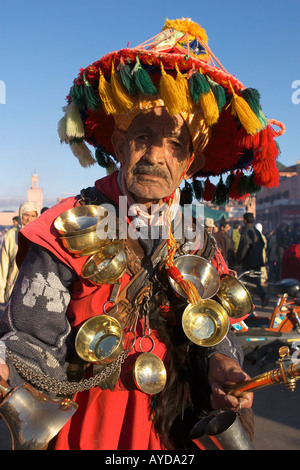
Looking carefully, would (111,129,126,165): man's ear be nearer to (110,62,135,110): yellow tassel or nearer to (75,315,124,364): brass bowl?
(110,62,135,110): yellow tassel

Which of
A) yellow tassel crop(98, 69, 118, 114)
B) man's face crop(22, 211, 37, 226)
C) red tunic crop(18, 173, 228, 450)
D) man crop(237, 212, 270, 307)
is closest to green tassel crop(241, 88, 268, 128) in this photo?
yellow tassel crop(98, 69, 118, 114)

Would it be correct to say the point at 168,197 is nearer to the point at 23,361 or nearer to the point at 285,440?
the point at 23,361

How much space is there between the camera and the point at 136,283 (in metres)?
1.77

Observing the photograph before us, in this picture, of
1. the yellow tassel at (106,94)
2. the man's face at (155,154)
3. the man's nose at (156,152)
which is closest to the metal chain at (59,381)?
the man's face at (155,154)

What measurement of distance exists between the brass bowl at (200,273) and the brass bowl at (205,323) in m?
0.05

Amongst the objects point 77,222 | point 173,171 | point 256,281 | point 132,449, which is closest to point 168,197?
point 173,171

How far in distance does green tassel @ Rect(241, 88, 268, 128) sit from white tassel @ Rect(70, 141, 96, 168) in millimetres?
845

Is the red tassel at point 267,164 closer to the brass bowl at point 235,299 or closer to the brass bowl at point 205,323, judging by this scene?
the brass bowl at point 235,299

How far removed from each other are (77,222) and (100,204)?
A: 0.21m

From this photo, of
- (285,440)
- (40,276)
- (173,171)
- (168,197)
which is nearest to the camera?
(40,276)

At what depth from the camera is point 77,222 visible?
5.59 feet

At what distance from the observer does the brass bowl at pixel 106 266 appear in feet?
5.32

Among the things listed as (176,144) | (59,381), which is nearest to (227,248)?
(176,144)

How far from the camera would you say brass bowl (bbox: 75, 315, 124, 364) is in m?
1.60
